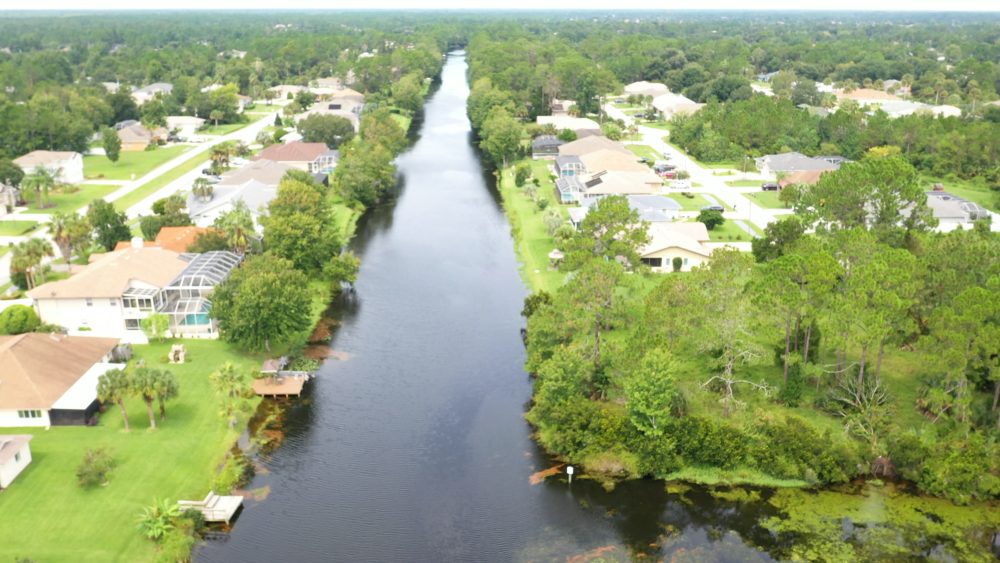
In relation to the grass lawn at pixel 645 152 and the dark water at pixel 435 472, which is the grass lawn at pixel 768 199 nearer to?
the grass lawn at pixel 645 152

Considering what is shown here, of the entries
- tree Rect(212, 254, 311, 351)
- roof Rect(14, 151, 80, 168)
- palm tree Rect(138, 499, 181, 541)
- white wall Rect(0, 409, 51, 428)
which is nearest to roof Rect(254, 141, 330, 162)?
roof Rect(14, 151, 80, 168)

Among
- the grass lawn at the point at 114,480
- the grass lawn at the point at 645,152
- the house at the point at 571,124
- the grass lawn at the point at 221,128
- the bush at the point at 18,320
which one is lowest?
the grass lawn at the point at 114,480

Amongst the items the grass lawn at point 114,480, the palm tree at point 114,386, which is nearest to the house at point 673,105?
the grass lawn at point 114,480

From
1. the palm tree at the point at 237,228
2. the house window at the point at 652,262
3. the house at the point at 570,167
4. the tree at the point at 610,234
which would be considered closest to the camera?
the tree at the point at 610,234

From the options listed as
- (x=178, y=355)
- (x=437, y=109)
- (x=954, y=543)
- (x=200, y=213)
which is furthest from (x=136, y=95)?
(x=954, y=543)

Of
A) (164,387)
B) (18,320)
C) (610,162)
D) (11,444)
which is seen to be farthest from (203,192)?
(610,162)

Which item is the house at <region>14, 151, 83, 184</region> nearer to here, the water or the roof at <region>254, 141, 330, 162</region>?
the roof at <region>254, 141, 330, 162</region>

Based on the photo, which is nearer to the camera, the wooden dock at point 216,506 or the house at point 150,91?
the wooden dock at point 216,506

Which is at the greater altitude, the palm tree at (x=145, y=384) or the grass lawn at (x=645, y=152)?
the palm tree at (x=145, y=384)
